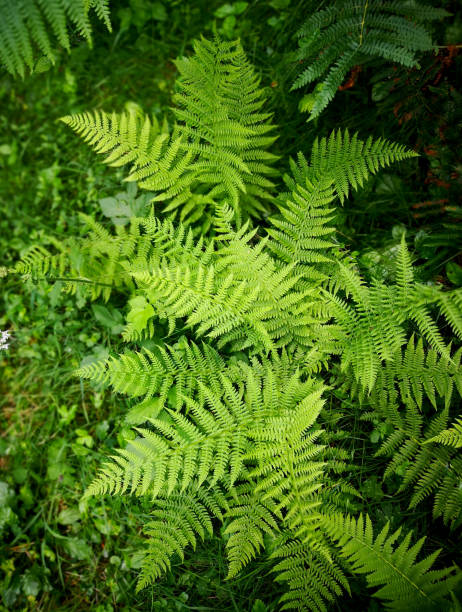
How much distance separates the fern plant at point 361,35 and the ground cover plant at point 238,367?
1.21 feet

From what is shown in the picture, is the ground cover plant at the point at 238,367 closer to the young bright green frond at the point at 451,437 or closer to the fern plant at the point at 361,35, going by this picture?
the young bright green frond at the point at 451,437

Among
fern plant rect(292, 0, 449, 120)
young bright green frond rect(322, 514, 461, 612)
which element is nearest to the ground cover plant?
young bright green frond rect(322, 514, 461, 612)

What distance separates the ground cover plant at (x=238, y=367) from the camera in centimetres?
225

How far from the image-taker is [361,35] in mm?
2340

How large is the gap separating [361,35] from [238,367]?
2.10 metres

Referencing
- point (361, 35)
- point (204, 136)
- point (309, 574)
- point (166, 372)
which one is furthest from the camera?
point (204, 136)

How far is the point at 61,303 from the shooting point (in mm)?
3465

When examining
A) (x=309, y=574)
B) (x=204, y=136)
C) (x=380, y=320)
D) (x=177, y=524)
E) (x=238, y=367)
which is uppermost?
(x=204, y=136)

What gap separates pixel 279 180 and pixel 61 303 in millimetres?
2066

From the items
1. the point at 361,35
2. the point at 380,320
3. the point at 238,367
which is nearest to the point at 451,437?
the point at 380,320

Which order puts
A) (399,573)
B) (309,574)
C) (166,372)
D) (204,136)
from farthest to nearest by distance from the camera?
1. (204,136)
2. (166,372)
3. (309,574)
4. (399,573)

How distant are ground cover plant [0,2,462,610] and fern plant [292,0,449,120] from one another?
367 millimetres

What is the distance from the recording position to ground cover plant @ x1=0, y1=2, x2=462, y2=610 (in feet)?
7.39

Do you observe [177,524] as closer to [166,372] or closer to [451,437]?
[166,372]
